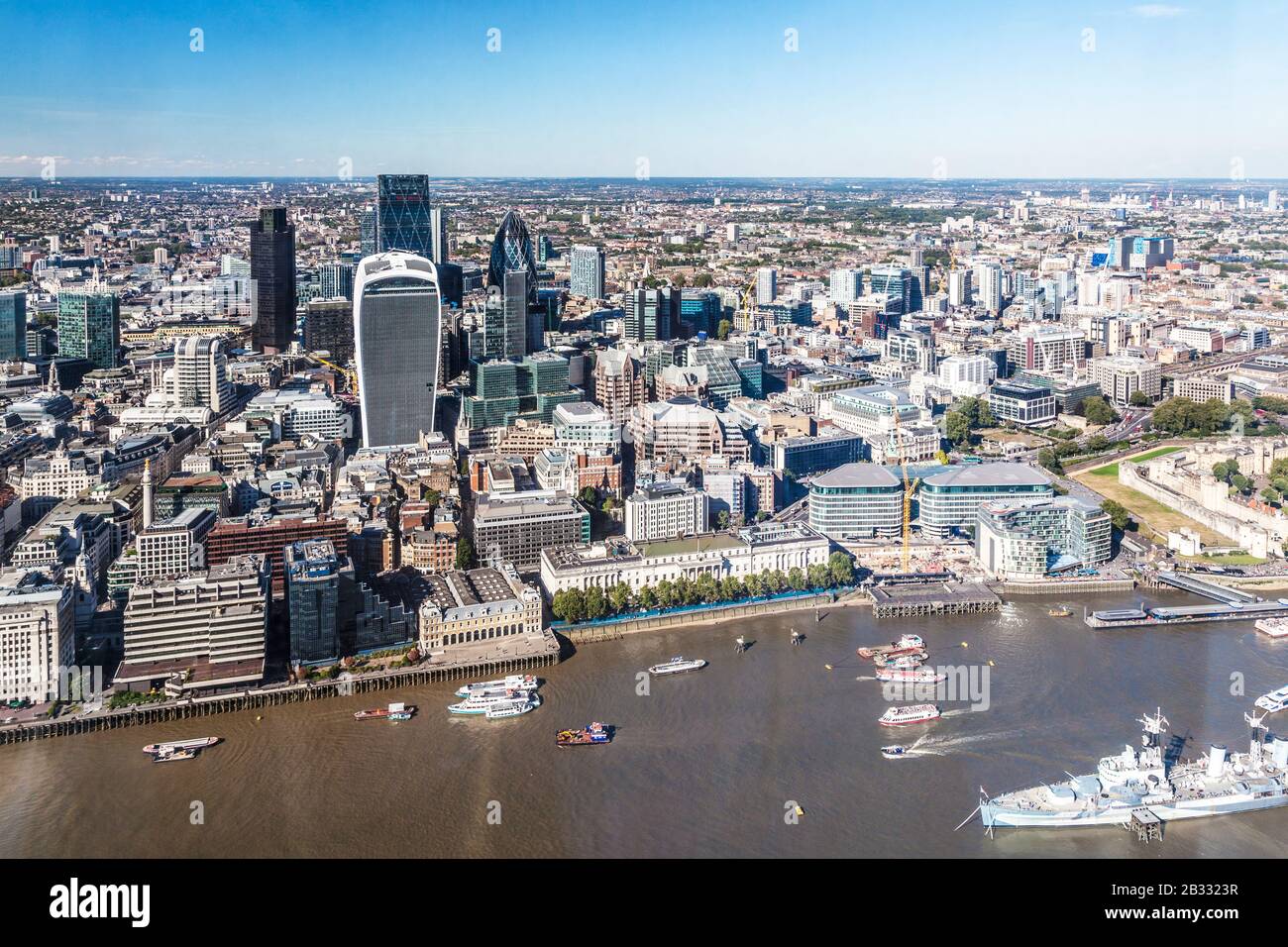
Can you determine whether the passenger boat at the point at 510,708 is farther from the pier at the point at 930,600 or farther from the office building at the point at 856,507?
the office building at the point at 856,507

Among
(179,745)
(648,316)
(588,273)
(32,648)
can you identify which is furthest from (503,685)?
(588,273)

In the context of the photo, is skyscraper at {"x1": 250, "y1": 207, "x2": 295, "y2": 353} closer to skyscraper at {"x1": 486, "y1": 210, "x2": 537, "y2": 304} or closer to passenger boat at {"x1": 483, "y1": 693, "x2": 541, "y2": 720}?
skyscraper at {"x1": 486, "y1": 210, "x2": 537, "y2": 304}

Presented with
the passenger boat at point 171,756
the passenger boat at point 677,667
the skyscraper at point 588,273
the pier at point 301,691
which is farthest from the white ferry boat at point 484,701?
the skyscraper at point 588,273

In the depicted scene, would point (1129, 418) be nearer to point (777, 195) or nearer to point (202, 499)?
point (202, 499)

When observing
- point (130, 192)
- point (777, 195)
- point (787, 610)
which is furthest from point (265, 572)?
point (777, 195)

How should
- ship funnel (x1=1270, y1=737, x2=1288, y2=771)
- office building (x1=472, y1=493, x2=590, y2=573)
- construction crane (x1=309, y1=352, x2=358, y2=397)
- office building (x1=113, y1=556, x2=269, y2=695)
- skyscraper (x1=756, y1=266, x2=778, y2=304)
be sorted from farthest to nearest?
skyscraper (x1=756, y1=266, x2=778, y2=304) → construction crane (x1=309, y1=352, x2=358, y2=397) → office building (x1=472, y1=493, x2=590, y2=573) → office building (x1=113, y1=556, x2=269, y2=695) → ship funnel (x1=1270, y1=737, x2=1288, y2=771)

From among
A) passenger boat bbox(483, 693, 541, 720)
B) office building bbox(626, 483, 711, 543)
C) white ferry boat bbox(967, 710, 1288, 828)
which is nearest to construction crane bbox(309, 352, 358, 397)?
office building bbox(626, 483, 711, 543)

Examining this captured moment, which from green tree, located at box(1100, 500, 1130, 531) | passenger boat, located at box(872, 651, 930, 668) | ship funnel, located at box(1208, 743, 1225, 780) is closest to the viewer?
ship funnel, located at box(1208, 743, 1225, 780)

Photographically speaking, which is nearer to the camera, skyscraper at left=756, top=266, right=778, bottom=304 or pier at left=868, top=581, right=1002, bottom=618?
pier at left=868, top=581, right=1002, bottom=618
